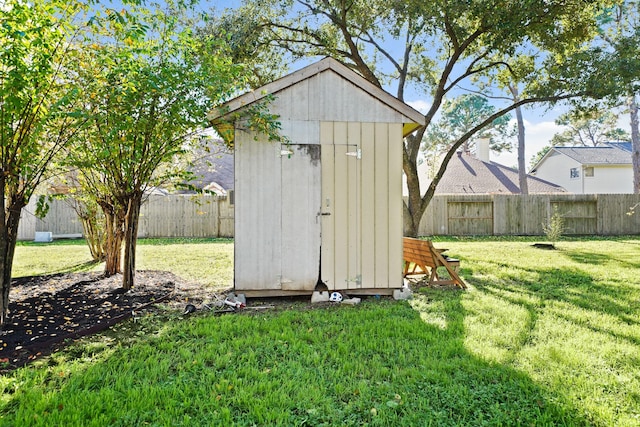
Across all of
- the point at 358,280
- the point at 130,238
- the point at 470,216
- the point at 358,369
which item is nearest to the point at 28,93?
the point at 130,238

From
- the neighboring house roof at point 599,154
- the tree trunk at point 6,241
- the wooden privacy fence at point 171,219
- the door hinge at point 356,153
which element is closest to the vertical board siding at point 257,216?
the door hinge at point 356,153

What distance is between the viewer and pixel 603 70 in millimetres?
8281

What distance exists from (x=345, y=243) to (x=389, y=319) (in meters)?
1.31

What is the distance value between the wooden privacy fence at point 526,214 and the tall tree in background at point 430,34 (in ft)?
19.1

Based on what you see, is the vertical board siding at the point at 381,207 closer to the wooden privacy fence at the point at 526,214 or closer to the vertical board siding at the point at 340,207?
the vertical board siding at the point at 340,207

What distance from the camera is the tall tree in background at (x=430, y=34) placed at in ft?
26.2

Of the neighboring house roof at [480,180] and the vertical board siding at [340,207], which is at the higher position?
the neighboring house roof at [480,180]

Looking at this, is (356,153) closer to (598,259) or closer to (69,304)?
(69,304)

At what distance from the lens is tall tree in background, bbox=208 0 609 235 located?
798 cm

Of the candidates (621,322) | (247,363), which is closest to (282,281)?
(247,363)

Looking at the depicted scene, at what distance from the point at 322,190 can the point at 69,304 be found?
346cm

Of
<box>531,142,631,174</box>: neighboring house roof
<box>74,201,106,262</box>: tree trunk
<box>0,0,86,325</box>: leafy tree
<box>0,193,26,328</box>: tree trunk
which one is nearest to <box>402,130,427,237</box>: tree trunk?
<box>74,201,106,262</box>: tree trunk

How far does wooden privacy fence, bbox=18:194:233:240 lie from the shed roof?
10.1 metres

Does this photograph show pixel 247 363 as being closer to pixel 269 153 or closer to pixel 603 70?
pixel 269 153
